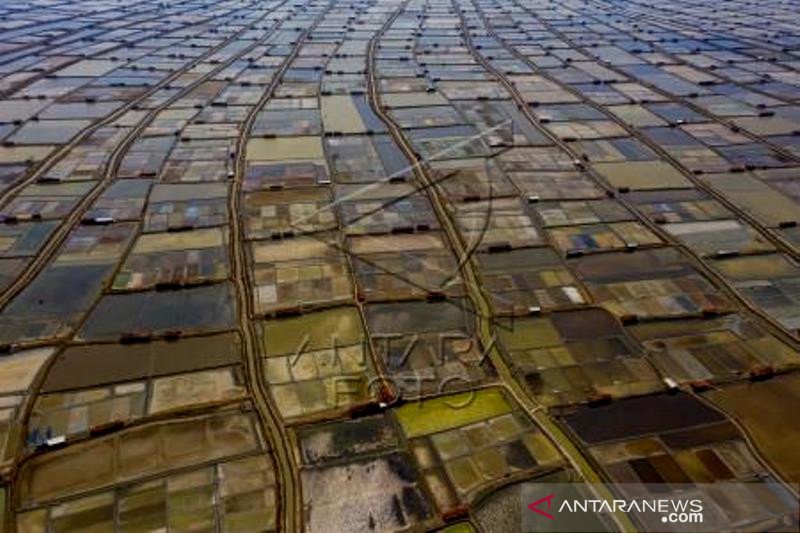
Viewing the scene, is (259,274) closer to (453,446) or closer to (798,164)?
(453,446)

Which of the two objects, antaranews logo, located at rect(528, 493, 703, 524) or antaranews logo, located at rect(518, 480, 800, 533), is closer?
antaranews logo, located at rect(518, 480, 800, 533)

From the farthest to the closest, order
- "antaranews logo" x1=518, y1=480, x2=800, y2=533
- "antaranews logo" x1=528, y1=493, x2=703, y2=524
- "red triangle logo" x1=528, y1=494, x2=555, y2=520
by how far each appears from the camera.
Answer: "red triangle logo" x1=528, y1=494, x2=555, y2=520 → "antaranews logo" x1=528, y1=493, x2=703, y2=524 → "antaranews logo" x1=518, y1=480, x2=800, y2=533

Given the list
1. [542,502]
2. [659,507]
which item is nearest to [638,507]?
[659,507]

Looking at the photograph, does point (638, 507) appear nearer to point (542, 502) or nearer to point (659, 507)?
point (659, 507)

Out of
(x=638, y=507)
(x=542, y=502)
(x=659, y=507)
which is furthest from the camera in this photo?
(x=542, y=502)

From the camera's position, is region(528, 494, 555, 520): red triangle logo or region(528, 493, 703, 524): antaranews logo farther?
region(528, 494, 555, 520): red triangle logo

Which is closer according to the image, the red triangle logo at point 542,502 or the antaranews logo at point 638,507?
the antaranews logo at point 638,507

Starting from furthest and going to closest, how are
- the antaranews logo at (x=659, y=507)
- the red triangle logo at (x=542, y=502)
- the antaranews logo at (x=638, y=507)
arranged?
the red triangle logo at (x=542, y=502) → the antaranews logo at (x=638, y=507) → the antaranews logo at (x=659, y=507)

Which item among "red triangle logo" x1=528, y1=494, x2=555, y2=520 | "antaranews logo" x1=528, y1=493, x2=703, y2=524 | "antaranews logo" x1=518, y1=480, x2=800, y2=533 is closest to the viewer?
"antaranews logo" x1=518, y1=480, x2=800, y2=533

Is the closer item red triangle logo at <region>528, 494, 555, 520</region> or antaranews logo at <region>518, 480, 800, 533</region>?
antaranews logo at <region>518, 480, 800, 533</region>

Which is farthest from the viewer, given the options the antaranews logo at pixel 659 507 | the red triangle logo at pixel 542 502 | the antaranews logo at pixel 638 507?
the red triangle logo at pixel 542 502

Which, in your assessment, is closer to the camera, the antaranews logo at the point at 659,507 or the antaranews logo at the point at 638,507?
the antaranews logo at the point at 659,507

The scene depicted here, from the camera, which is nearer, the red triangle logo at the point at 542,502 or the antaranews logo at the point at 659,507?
the antaranews logo at the point at 659,507
